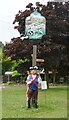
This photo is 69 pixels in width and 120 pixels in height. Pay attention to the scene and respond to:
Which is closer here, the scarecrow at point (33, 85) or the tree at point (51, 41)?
the scarecrow at point (33, 85)

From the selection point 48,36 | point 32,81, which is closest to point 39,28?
point 32,81

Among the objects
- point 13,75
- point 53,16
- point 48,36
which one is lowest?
point 13,75

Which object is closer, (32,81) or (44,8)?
(32,81)

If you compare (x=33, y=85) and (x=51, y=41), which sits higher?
(x=51, y=41)

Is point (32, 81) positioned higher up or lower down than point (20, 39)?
lower down

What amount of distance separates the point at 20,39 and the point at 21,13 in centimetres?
195

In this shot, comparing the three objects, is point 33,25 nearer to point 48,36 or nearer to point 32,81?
point 32,81

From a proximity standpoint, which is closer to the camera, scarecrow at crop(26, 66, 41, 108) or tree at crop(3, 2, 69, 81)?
scarecrow at crop(26, 66, 41, 108)

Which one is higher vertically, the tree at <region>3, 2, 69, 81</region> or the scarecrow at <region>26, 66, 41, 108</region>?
the tree at <region>3, 2, 69, 81</region>

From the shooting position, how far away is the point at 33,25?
32.9ft

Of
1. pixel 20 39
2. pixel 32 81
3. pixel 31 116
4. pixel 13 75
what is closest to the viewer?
pixel 31 116

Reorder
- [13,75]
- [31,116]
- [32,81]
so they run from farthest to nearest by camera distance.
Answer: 1. [13,75]
2. [32,81]
3. [31,116]

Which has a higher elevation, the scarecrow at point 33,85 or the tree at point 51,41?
the tree at point 51,41

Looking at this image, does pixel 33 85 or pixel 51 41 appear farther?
pixel 51 41
